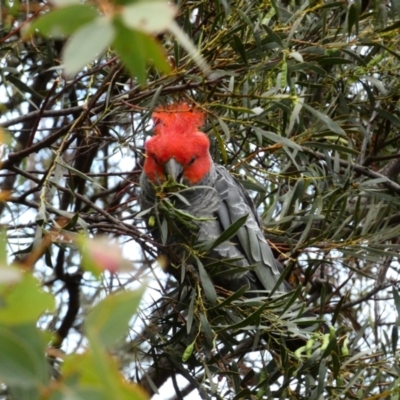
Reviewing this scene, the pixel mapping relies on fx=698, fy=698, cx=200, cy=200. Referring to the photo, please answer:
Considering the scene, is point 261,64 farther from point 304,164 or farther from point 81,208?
point 81,208

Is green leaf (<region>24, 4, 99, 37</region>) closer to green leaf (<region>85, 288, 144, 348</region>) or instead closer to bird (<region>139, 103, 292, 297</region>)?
green leaf (<region>85, 288, 144, 348</region>)

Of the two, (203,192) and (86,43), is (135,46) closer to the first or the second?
(86,43)

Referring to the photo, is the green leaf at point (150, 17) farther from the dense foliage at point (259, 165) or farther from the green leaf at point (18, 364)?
the dense foliage at point (259, 165)

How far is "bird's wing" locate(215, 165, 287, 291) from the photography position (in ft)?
8.21

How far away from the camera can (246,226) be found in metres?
2.51

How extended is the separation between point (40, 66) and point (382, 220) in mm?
1590

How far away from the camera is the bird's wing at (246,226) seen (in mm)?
2502

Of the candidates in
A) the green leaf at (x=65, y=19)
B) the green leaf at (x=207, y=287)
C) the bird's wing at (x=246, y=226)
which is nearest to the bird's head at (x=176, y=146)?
the bird's wing at (x=246, y=226)

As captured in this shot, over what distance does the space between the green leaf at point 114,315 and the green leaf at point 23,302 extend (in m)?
0.04

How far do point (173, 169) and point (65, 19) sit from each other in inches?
77.0

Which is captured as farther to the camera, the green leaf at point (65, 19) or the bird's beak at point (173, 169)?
the bird's beak at point (173, 169)

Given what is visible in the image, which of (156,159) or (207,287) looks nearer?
(207,287)

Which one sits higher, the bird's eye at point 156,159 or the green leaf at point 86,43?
the bird's eye at point 156,159

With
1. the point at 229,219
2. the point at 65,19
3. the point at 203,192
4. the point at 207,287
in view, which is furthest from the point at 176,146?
the point at 65,19
